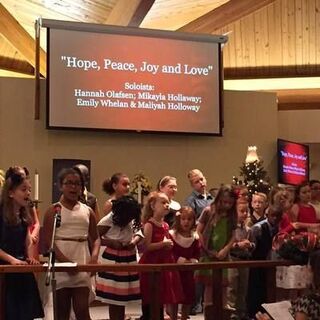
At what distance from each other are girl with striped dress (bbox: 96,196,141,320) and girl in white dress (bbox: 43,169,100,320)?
0.83 feet

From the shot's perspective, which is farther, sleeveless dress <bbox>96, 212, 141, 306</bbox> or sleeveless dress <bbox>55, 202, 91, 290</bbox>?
sleeveless dress <bbox>96, 212, 141, 306</bbox>

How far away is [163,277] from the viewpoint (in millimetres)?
5023

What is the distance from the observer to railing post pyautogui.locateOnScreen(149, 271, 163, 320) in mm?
4117

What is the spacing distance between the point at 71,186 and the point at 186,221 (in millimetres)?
1252

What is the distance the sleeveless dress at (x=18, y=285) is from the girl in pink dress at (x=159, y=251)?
42.7 inches

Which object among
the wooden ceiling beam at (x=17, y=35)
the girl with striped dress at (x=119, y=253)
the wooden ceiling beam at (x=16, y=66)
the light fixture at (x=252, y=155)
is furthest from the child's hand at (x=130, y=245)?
the wooden ceiling beam at (x=16, y=66)

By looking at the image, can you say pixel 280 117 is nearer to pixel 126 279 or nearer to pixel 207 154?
pixel 207 154

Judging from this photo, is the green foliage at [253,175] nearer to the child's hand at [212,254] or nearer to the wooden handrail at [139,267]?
the child's hand at [212,254]

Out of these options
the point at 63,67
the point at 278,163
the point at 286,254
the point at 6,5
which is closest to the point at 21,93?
the point at 63,67

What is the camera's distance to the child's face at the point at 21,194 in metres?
4.19

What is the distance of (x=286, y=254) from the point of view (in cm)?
432

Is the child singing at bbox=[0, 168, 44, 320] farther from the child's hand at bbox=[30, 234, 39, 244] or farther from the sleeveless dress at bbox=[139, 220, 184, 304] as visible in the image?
the sleeveless dress at bbox=[139, 220, 184, 304]

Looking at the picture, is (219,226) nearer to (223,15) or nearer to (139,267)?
(139,267)

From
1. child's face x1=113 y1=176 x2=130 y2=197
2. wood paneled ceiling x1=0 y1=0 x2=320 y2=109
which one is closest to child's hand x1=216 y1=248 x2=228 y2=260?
child's face x1=113 y1=176 x2=130 y2=197
